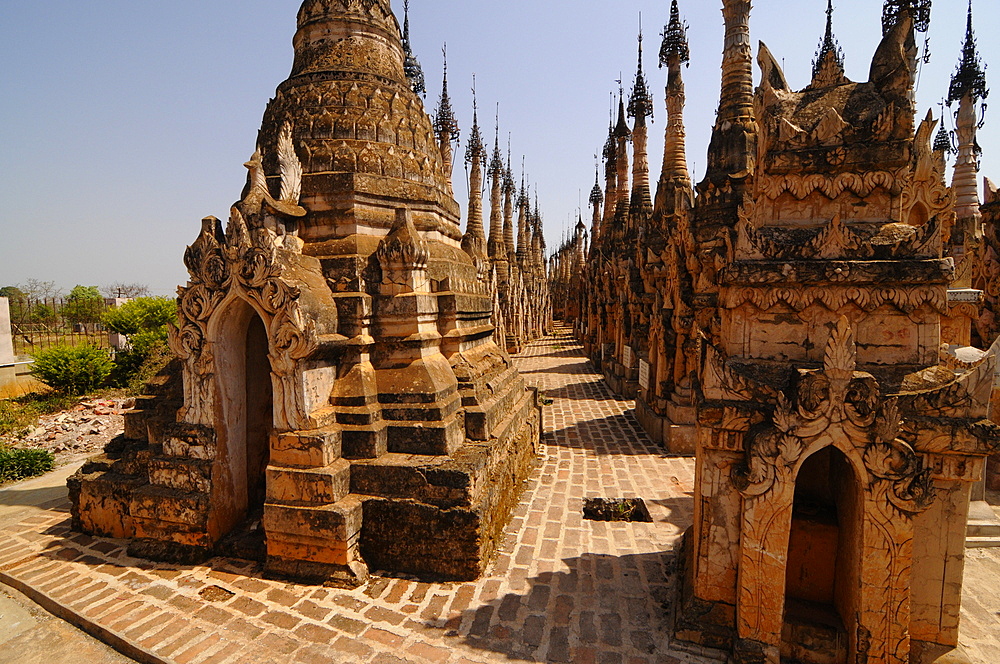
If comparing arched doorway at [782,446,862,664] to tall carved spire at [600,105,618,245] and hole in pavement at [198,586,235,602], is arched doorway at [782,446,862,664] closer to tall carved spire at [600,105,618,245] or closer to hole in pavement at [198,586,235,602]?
hole in pavement at [198,586,235,602]

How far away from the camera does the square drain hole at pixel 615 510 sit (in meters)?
7.03

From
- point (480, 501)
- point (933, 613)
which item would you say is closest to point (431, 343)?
point (480, 501)

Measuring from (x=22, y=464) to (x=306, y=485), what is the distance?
25.8 ft

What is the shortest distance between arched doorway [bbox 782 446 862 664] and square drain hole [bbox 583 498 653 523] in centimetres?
256

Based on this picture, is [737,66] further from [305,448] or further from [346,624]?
[346,624]

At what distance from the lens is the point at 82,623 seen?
4621 mm

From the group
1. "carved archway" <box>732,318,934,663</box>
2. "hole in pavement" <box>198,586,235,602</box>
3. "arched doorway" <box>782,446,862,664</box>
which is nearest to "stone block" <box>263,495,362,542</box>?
"hole in pavement" <box>198,586,235,602</box>

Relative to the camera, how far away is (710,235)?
401 inches

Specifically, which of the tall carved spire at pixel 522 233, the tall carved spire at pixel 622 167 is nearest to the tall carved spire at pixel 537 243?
the tall carved spire at pixel 522 233

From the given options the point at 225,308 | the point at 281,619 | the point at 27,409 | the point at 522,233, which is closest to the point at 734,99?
the point at 225,308

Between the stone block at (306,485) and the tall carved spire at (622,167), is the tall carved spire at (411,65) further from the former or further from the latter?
the stone block at (306,485)

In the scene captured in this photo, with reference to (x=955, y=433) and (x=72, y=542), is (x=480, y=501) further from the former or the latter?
(x=72, y=542)

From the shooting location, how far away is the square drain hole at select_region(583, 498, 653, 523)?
703 centimetres

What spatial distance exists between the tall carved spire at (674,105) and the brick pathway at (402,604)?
35.6ft
